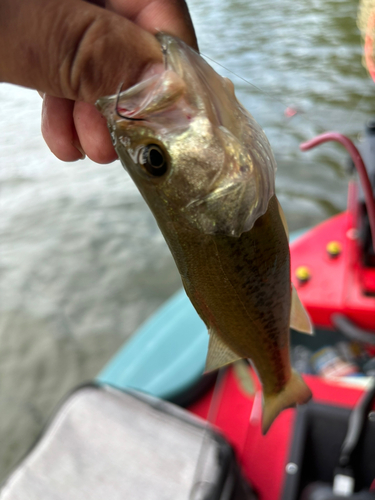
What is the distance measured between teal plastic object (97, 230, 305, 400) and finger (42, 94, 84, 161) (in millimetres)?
1895

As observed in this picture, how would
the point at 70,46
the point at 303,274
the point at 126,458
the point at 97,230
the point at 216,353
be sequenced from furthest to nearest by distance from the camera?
the point at 97,230 → the point at 303,274 → the point at 126,458 → the point at 216,353 → the point at 70,46

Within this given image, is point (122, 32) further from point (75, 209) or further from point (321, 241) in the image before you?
point (75, 209)

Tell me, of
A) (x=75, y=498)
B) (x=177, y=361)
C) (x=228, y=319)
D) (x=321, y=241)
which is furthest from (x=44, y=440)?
(x=321, y=241)

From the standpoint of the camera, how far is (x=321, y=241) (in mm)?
3137

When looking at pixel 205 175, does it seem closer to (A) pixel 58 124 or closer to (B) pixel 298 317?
(B) pixel 298 317

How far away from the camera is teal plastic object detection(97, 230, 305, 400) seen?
271 cm

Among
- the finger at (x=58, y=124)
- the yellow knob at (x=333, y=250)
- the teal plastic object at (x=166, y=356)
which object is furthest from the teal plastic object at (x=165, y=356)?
the finger at (x=58, y=124)

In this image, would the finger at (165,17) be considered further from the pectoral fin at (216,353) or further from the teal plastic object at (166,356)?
the teal plastic object at (166,356)

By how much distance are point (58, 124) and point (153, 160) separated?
480 mm

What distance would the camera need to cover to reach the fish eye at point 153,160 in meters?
0.72

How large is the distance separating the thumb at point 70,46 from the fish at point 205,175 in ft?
0.11

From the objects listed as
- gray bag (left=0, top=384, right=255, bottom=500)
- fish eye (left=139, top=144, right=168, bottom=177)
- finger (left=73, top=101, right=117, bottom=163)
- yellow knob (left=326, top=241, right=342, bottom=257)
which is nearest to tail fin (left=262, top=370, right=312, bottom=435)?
fish eye (left=139, top=144, right=168, bottom=177)

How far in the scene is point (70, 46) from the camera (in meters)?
0.67

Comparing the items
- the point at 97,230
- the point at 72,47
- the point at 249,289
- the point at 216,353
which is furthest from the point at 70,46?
the point at 97,230
